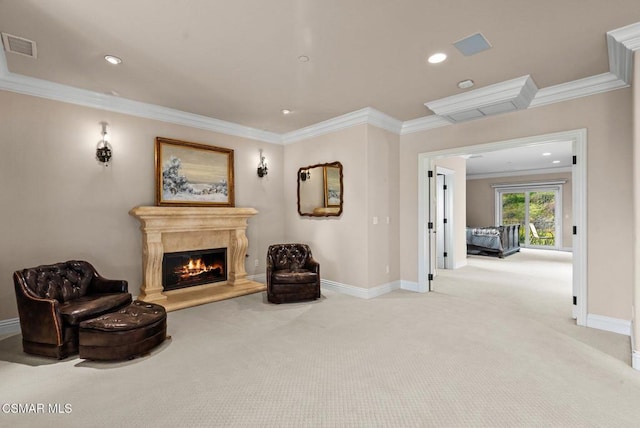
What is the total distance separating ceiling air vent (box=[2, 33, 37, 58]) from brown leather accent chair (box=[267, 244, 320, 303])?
3558 millimetres

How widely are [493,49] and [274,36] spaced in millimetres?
2070

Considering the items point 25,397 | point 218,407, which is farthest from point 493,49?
point 25,397

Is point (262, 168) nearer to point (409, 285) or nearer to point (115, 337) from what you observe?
point (409, 285)

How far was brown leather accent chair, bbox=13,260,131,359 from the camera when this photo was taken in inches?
113

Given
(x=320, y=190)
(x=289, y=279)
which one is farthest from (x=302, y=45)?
(x=289, y=279)

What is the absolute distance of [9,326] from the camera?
3.59 m

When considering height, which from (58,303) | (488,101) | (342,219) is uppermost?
(488,101)

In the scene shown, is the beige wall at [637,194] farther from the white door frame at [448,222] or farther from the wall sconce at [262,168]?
the wall sconce at [262,168]

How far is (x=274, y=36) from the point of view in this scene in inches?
110

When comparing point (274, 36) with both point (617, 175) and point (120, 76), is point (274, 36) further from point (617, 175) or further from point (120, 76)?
point (617, 175)

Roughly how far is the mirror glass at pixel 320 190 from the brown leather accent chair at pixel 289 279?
0.96m

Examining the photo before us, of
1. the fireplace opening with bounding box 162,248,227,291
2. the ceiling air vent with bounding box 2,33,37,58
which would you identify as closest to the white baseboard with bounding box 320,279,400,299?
the fireplace opening with bounding box 162,248,227,291

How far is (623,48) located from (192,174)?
5338 mm

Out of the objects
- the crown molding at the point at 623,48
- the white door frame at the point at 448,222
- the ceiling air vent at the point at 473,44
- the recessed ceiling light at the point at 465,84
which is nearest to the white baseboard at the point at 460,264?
the white door frame at the point at 448,222
